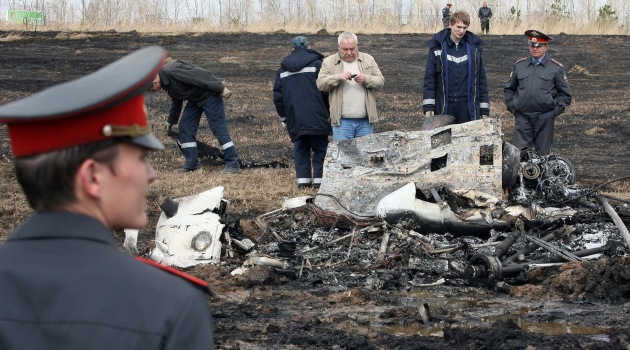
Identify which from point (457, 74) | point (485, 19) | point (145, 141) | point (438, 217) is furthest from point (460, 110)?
point (485, 19)

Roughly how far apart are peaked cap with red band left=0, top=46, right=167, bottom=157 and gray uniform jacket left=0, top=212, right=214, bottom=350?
15 centimetres

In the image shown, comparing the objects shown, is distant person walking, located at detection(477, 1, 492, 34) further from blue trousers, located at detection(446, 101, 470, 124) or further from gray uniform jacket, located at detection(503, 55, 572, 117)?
blue trousers, located at detection(446, 101, 470, 124)

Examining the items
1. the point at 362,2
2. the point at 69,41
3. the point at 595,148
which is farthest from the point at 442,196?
the point at 362,2

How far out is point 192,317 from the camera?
1.83 m

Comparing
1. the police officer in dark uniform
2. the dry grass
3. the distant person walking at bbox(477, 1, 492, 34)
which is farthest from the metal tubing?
the distant person walking at bbox(477, 1, 492, 34)

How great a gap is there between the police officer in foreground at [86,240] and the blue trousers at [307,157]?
9.98 metres

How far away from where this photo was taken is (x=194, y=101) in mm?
12805

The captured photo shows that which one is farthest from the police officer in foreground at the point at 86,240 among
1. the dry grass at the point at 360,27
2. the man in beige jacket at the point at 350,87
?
the dry grass at the point at 360,27

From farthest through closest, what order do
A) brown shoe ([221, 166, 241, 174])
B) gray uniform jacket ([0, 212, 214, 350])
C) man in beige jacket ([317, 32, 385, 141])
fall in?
brown shoe ([221, 166, 241, 174]) < man in beige jacket ([317, 32, 385, 141]) < gray uniform jacket ([0, 212, 214, 350])

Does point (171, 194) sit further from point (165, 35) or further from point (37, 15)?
point (37, 15)

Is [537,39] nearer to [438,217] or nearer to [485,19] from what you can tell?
[438,217]

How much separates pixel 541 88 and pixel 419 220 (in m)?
3.30

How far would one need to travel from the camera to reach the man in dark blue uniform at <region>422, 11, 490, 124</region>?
36.7 ft

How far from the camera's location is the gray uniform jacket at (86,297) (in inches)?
70.4
